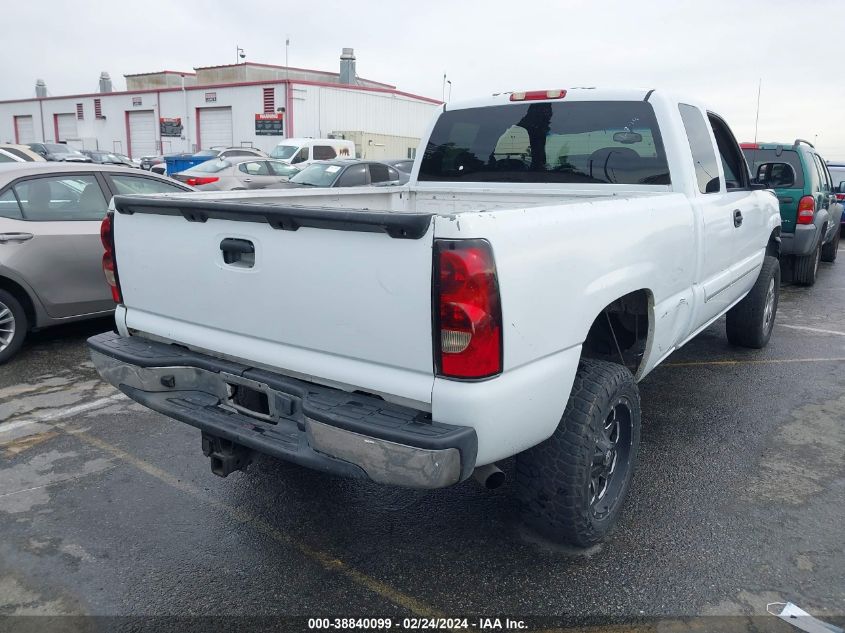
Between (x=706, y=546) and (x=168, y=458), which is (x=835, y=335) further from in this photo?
(x=168, y=458)

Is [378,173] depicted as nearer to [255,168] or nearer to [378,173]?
[378,173]

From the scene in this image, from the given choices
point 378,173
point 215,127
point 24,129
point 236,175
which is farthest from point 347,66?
point 378,173

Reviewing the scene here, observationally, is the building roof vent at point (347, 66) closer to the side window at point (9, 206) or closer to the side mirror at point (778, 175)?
the side window at point (9, 206)

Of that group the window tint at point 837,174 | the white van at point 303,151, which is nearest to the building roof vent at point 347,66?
the white van at point 303,151

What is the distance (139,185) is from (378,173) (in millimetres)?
8428

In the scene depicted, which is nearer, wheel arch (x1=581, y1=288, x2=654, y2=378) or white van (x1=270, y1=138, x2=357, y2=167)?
wheel arch (x1=581, y1=288, x2=654, y2=378)

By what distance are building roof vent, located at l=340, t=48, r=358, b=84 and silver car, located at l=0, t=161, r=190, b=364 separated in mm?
40267

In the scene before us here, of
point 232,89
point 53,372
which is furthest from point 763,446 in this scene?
point 232,89

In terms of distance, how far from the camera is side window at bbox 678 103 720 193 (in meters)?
4.09

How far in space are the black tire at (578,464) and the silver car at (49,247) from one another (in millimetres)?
4462

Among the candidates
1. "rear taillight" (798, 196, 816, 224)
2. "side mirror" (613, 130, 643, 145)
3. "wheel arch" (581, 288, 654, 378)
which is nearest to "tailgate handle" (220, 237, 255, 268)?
"wheel arch" (581, 288, 654, 378)

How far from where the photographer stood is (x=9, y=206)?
219 inches

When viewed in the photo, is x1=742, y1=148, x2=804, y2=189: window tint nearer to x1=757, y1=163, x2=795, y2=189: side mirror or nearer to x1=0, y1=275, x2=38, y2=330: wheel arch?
x1=757, y1=163, x2=795, y2=189: side mirror

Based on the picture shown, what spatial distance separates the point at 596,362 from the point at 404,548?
1173 millimetres
